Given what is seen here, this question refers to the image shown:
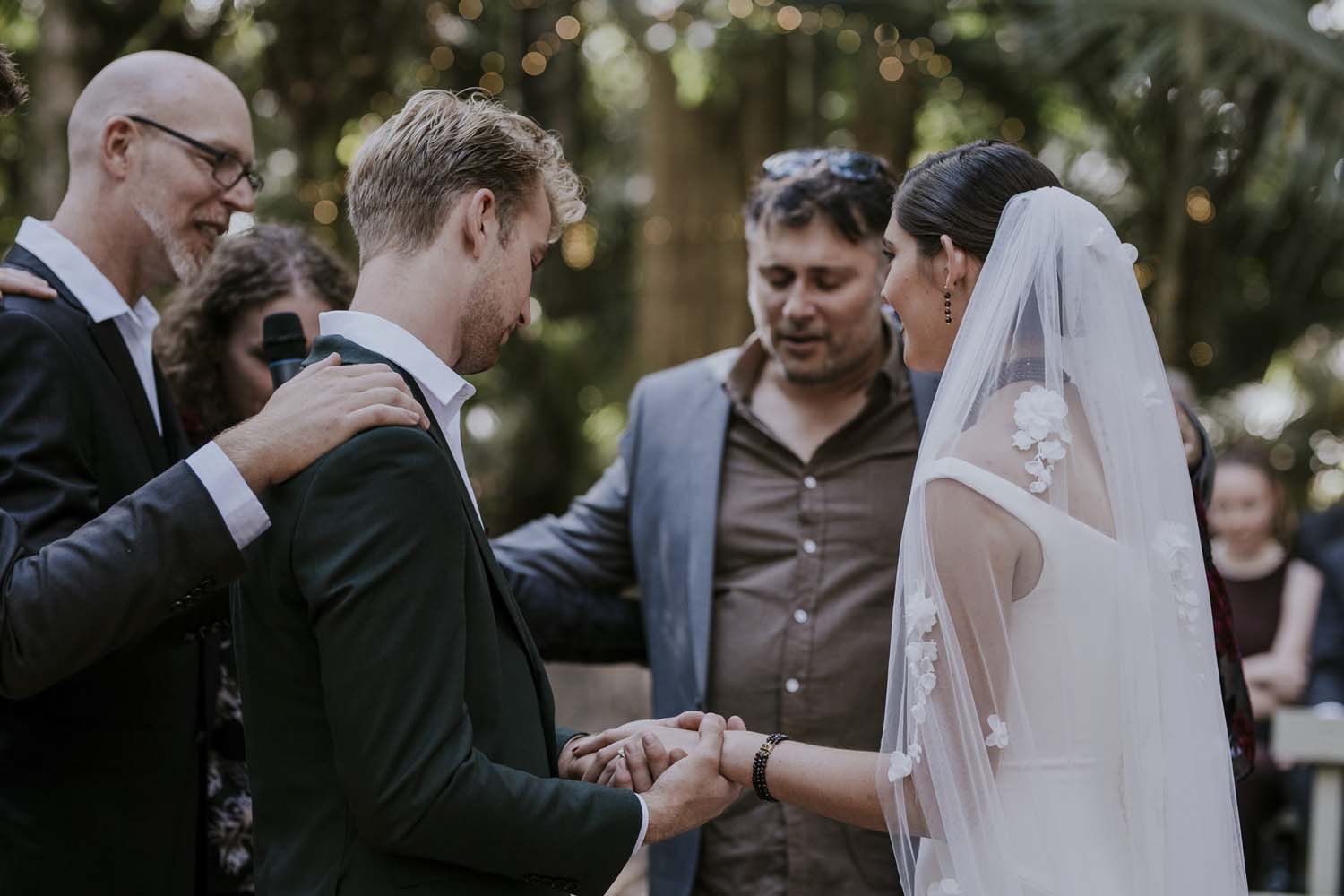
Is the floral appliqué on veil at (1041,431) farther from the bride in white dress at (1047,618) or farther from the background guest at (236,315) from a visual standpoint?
the background guest at (236,315)

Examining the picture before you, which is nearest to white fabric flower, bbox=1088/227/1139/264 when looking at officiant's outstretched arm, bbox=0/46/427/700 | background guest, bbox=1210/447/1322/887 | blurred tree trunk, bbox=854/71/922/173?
officiant's outstretched arm, bbox=0/46/427/700

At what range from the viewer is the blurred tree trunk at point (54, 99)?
495cm

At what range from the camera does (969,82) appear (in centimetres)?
695

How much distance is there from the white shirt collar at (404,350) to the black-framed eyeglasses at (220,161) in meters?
1.00

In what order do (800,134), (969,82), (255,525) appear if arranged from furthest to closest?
1. (800,134)
2. (969,82)
3. (255,525)

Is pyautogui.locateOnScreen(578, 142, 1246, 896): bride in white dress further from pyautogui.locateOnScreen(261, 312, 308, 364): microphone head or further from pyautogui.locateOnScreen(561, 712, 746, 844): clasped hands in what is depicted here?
pyautogui.locateOnScreen(261, 312, 308, 364): microphone head

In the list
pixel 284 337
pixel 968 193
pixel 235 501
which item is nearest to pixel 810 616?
pixel 968 193

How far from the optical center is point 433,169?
1835 millimetres

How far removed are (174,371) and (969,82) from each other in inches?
197

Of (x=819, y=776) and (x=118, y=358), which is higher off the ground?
(x=118, y=358)

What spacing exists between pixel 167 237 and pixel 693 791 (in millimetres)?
1453

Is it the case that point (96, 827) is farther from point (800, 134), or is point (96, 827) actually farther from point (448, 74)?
point (800, 134)

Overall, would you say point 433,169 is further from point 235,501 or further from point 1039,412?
point 1039,412

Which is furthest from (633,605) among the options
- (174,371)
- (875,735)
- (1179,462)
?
(1179,462)
